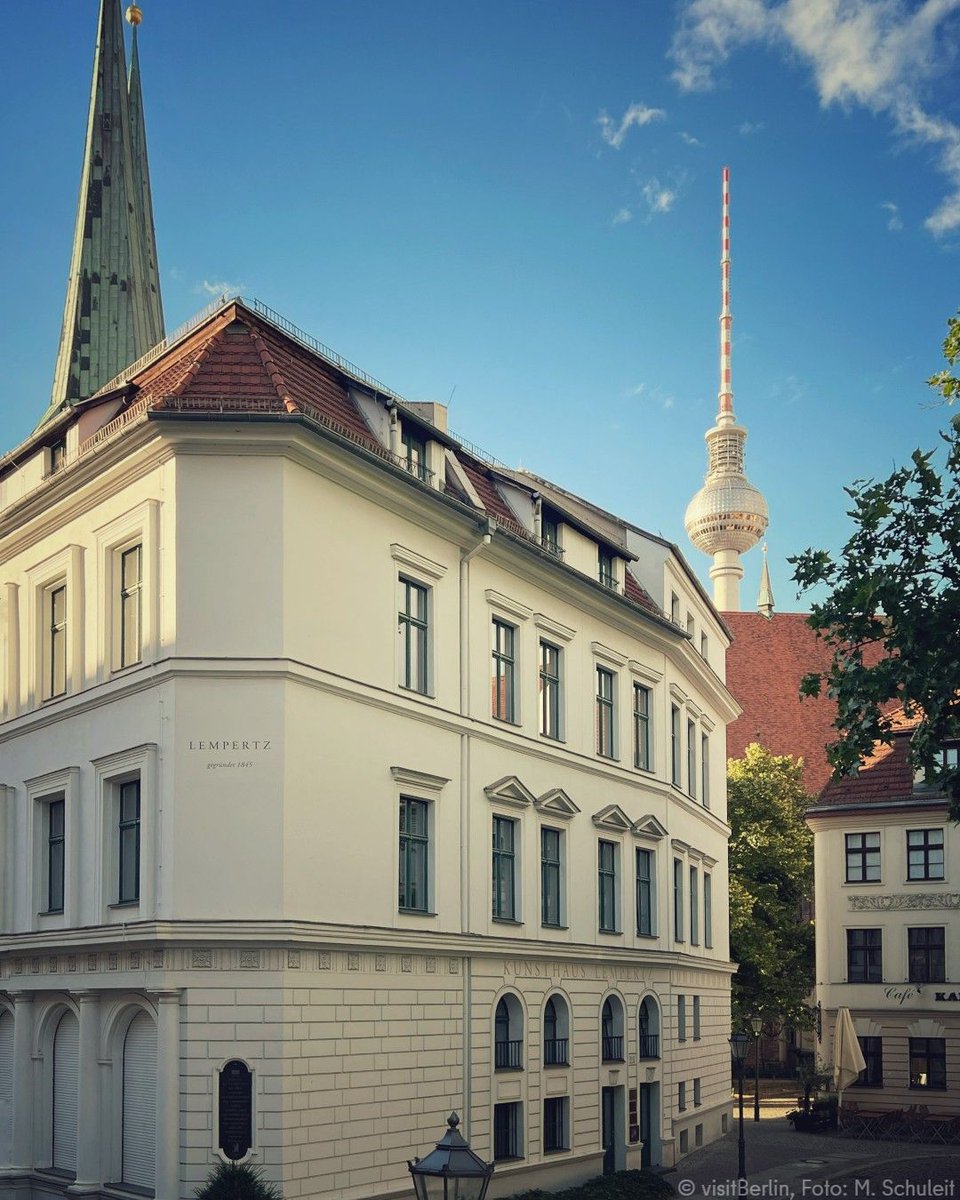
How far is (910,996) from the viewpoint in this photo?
47.2 m

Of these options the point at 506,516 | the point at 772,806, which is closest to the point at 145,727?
the point at 506,516

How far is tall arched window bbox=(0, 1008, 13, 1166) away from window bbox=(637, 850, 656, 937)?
15139mm

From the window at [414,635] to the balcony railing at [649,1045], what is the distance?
43.2ft

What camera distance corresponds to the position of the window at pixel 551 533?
33219 mm

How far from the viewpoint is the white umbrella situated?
43.4 meters

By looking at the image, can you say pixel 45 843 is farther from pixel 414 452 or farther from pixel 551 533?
pixel 551 533

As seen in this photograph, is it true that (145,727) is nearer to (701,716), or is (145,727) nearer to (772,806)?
(701,716)

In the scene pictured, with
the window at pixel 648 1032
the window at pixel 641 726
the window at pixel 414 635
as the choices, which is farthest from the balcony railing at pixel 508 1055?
the window at pixel 641 726

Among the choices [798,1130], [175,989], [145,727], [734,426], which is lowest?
[798,1130]

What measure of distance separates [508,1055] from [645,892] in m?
9.13

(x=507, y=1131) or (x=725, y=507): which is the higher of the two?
(x=725, y=507)

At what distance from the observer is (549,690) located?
32.9m

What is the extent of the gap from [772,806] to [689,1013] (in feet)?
66.6

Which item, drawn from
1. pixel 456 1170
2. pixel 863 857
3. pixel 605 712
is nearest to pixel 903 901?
pixel 863 857
